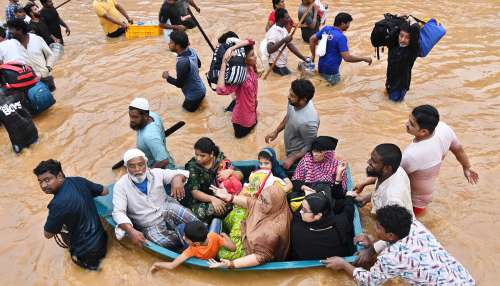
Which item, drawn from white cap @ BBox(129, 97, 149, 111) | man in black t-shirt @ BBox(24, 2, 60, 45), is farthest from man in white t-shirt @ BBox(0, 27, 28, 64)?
white cap @ BBox(129, 97, 149, 111)

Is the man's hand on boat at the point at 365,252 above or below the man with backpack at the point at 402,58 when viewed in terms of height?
below

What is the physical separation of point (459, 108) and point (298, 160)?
333 cm

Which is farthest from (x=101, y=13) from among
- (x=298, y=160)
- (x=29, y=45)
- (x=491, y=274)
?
(x=491, y=274)

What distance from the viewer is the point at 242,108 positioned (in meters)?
5.68

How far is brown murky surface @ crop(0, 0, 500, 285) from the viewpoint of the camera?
4.00 meters

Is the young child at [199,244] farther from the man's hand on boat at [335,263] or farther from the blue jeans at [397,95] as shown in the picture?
the blue jeans at [397,95]

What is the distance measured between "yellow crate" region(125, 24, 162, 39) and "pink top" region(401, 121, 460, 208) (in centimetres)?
763

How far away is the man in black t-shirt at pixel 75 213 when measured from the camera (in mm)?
3506

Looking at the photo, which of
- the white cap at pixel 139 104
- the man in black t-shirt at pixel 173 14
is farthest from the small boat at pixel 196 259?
the man in black t-shirt at pixel 173 14

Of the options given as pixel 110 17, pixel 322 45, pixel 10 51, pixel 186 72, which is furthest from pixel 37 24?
pixel 322 45

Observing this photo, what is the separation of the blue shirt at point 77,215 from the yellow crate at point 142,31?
6709 mm

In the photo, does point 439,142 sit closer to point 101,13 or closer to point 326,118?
→ point 326,118

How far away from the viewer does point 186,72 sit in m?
6.16

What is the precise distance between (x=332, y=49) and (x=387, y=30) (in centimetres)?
109
